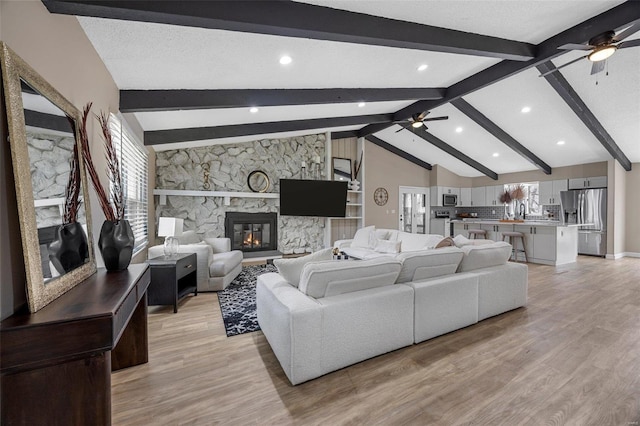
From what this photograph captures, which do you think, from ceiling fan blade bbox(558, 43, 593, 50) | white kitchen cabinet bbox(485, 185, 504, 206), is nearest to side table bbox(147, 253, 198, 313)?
ceiling fan blade bbox(558, 43, 593, 50)

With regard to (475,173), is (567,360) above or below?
below

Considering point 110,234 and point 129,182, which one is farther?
point 129,182

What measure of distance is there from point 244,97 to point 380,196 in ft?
18.8

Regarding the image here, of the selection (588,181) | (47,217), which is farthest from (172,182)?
(588,181)

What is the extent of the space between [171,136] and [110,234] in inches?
127

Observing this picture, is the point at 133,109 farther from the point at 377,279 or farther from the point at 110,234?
the point at 377,279

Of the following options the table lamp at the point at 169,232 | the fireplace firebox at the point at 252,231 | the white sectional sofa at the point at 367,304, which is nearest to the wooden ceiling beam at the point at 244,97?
the table lamp at the point at 169,232

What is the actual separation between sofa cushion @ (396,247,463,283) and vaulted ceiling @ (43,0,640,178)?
6.67 feet

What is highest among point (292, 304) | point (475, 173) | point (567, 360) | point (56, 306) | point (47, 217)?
point (475, 173)

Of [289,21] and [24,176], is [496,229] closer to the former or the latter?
[289,21]

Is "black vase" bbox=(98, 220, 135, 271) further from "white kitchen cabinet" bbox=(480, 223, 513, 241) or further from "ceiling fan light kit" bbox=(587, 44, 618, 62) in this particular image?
→ "white kitchen cabinet" bbox=(480, 223, 513, 241)

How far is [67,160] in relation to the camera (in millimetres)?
1634

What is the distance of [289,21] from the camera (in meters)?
2.13

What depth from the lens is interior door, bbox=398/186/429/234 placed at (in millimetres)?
8898
